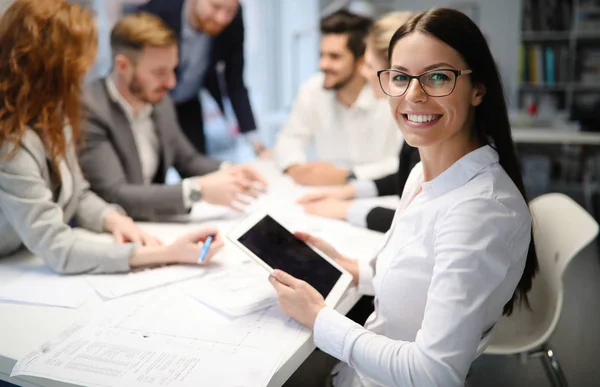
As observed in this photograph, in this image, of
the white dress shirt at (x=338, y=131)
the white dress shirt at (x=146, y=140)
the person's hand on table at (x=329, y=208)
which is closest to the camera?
the person's hand on table at (x=329, y=208)

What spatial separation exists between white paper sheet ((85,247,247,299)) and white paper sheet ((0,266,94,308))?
3 centimetres

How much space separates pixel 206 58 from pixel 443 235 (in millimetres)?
2774

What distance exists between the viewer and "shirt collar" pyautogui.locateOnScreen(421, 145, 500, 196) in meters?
1.03

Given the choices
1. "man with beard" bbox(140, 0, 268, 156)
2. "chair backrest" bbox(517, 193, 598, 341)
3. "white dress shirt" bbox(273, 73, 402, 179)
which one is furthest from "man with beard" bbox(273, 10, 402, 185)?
"chair backrest" bbox(517, 193, 598, 341)

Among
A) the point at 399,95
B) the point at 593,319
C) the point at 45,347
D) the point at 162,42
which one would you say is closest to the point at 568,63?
the point at 593,319

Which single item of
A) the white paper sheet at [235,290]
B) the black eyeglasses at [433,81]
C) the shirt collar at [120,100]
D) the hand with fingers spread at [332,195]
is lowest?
the hand with fingers spread at [332,195]

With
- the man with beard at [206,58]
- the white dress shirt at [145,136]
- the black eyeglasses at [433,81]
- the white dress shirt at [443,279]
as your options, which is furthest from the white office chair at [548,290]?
the man with beard at [206,58]

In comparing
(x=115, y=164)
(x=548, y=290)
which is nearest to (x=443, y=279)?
(x=548, y=290)

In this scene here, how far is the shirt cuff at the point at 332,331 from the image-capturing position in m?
1.02

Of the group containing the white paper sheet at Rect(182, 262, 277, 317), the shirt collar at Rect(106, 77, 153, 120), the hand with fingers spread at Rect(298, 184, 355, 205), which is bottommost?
the hand with fingers spread at Rect(298, 184, 355, 205)

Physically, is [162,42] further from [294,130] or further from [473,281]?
[473,281]

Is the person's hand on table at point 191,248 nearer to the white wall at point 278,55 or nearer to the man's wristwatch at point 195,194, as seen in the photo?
the man's wristwatch at point 195,194

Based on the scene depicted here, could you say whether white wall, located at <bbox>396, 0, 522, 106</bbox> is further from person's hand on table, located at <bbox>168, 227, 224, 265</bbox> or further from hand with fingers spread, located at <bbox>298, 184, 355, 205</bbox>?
person's hand on table, located at <bbox>168, 227, 224, 265</bbox>

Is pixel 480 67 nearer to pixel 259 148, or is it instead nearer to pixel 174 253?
pixel 174 253
